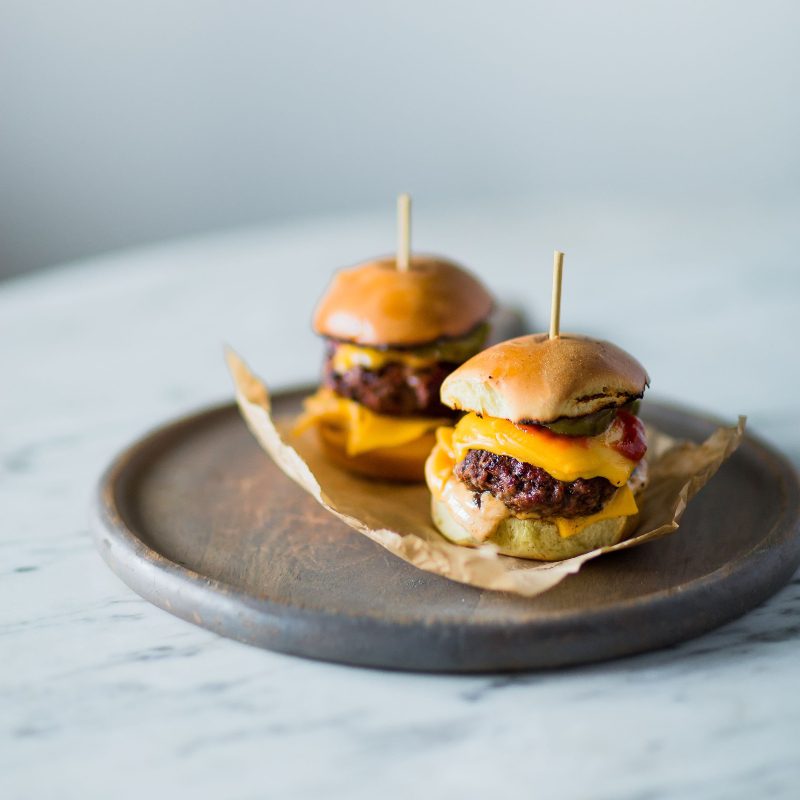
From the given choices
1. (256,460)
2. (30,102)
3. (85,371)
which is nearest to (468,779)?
(256,460)

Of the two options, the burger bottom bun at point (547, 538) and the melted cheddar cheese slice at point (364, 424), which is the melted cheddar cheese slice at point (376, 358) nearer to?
the melted cheddar cheese slice at point (364, 424)

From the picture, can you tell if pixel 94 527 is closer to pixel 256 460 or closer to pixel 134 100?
pixel 256 460

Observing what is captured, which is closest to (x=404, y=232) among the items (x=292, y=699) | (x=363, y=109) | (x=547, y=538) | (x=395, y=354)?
(x=395, y=354)

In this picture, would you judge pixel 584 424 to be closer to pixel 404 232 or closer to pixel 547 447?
pixel 547 447

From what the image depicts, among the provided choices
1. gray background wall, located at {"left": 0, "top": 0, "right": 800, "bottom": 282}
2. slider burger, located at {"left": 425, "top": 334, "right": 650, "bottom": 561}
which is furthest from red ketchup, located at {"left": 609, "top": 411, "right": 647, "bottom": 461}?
gray background wall, located at {"left": 0, "top": 0, "right": 800, "bottom": 282}

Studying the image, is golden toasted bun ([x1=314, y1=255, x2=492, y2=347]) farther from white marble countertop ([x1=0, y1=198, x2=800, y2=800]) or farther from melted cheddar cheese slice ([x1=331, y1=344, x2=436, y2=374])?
white marble countertop ([x1=0, y1=198, x2=800, y2=800])

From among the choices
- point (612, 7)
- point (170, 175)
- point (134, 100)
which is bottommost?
point (170, 175)
